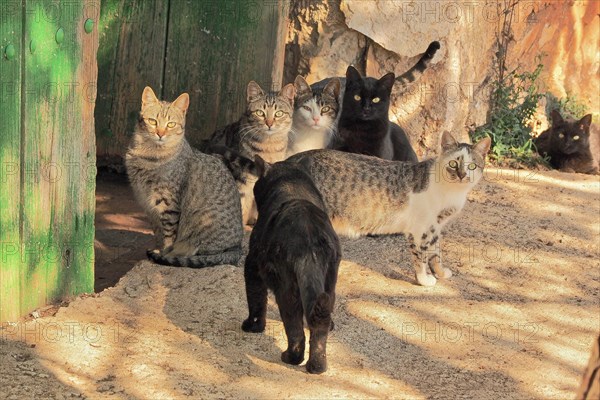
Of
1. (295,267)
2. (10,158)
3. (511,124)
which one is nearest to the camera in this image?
(295,267)

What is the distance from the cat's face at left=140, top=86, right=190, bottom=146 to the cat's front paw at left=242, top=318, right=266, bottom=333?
6.19 ft

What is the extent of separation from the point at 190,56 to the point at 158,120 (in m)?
2.13

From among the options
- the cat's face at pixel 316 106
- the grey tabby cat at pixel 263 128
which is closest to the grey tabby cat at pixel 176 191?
the grey tabby cat at pixel 263 128

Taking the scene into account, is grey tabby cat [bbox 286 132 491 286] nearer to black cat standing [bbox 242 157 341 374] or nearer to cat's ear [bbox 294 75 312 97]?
black cat standing [bbox 242 157 341 374]

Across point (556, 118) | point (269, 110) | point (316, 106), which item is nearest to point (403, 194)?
point (269, 110)

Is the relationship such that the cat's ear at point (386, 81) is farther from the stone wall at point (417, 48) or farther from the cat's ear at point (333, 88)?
the stone wall at point (417, 48)

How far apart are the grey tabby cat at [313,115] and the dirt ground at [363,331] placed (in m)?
1.01

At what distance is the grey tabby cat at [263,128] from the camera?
707 centimetres

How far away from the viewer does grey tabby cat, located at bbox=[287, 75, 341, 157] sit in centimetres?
743

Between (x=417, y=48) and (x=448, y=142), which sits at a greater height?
(x=417, y=48)

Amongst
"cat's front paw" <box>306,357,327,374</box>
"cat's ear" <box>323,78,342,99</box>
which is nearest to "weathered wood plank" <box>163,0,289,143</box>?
"cat's ear" <box>323,78,342,99</box>

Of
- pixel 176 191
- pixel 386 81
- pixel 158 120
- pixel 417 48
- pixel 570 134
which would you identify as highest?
pixel 417 48

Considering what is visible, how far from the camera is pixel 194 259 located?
20.3 ft

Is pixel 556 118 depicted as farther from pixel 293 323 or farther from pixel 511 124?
pixel 293 323
